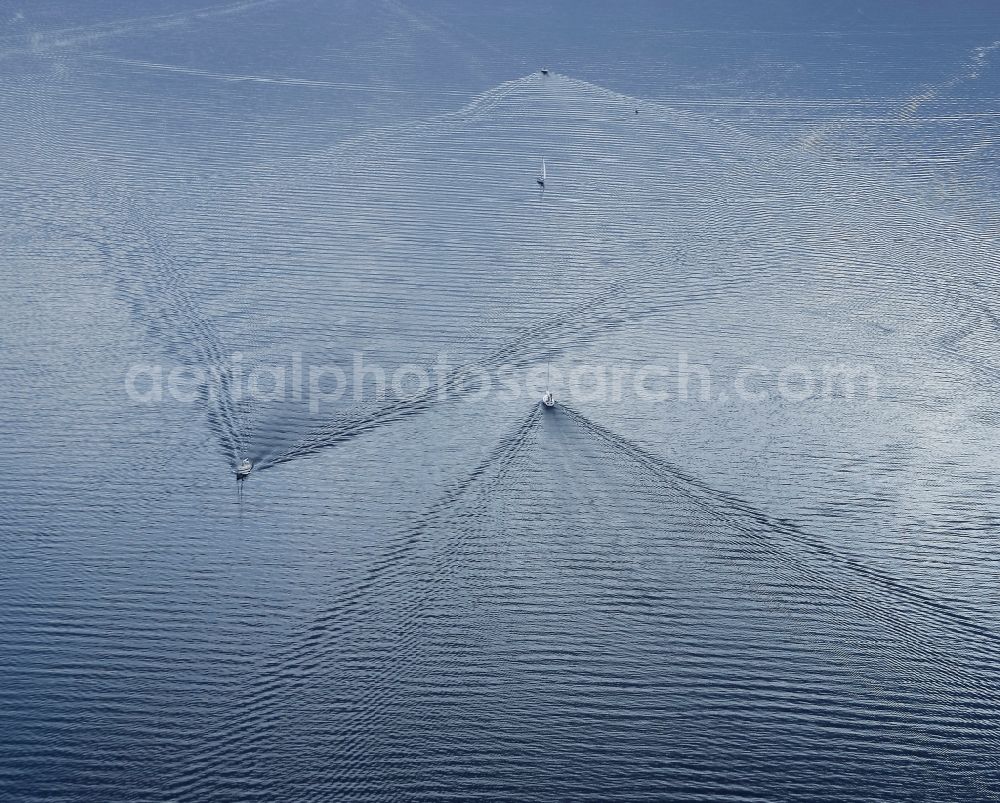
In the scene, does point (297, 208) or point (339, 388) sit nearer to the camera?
point (339, 388)

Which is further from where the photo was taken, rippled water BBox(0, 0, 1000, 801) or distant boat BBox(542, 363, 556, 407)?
distant boat BBox(542, 363, 556, 407)

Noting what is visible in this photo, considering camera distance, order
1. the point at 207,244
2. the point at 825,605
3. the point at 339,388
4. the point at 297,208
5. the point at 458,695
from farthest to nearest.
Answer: the point at 297,208 < the point at 207,244 < the point at 339,388 < the point at 825,605 < the point at 458,695

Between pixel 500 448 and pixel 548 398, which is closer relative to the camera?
pixel 500 448

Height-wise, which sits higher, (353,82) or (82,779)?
(353,82)

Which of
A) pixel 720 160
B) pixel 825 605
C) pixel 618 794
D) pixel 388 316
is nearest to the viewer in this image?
pixel 618 794

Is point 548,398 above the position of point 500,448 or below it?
above

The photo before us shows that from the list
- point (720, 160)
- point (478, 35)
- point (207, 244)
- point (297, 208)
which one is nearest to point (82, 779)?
point (207, 244)

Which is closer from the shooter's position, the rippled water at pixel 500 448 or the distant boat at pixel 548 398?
the rippled water at pixel 500 448

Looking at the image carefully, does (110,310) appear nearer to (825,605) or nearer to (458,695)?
(458,695)
